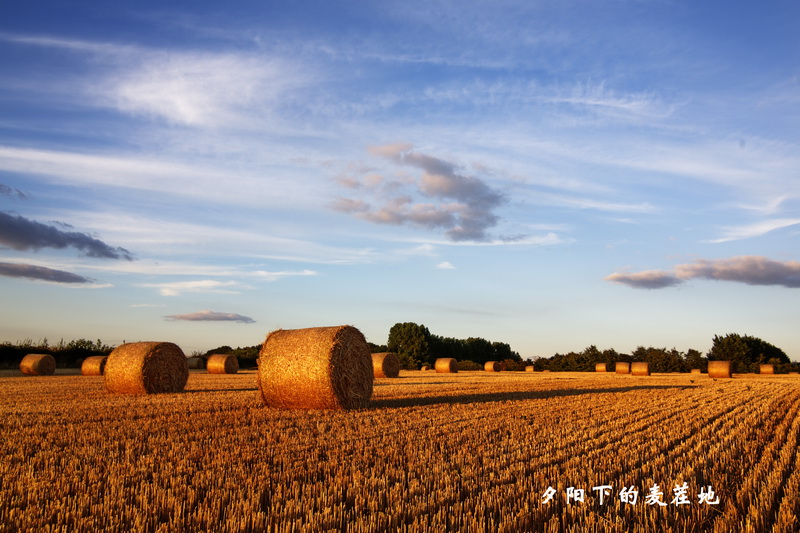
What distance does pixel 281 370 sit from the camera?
1221cm

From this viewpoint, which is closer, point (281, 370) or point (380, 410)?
point (380, 410)

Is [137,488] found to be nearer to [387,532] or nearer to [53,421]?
[387,532]

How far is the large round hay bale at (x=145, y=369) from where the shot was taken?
1605 cm

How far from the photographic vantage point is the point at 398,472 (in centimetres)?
543

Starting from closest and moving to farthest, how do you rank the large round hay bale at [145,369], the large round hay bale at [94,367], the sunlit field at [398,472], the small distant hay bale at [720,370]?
1. the sunlit field at [398,472]
2. the large round hay bale at [145,369]
3. the large round hay bale at [94,367]
4. the small distant hay bale at [720,370]

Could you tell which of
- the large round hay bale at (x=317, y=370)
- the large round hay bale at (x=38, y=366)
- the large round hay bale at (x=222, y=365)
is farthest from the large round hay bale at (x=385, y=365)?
the large round hay bale at (x=38, y=366)

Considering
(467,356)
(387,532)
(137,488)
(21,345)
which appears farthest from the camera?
(467,356)

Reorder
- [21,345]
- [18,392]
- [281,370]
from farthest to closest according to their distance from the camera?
[21,345]
[18,392]
[281,370]

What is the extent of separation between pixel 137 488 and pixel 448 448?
338cm

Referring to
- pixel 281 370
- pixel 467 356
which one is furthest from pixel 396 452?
pixel 467 356

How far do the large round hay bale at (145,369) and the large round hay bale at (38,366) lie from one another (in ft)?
46.1

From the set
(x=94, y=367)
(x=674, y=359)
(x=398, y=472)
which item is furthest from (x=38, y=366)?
(x=674, y=359)

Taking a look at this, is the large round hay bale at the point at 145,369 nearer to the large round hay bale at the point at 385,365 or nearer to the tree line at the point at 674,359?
the large round hay bale at the point at 385,365

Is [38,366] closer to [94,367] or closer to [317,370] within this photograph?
[94,367]
